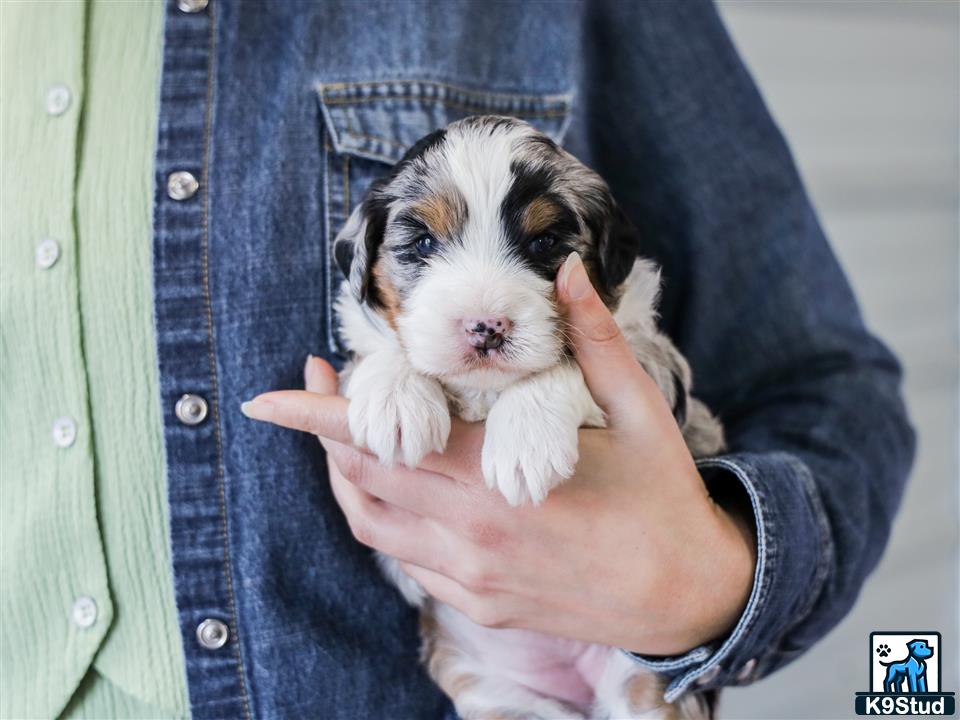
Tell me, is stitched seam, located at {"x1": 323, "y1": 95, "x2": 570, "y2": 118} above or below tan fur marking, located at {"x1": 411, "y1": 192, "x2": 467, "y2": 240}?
above

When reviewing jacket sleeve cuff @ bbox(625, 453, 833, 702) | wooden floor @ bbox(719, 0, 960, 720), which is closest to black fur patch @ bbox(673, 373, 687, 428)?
jacket sleeve cuff @ bbox(625, 453, 833, 702)

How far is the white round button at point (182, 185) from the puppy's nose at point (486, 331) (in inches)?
24.9

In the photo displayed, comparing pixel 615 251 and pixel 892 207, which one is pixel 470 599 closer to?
pixel 615 251

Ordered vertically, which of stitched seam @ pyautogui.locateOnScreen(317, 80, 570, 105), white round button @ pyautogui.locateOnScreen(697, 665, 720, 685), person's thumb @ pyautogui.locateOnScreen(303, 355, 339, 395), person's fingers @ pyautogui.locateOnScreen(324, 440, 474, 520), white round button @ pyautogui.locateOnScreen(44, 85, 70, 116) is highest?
stitched seam @ pyautogui.locateOnScreen(317, 80, 570, 105)

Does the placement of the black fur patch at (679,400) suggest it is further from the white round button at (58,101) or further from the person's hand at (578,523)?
the white round button at (58,101)

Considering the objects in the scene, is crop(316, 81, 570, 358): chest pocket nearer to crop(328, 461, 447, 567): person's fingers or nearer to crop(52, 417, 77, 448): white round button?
crop(328, 461, 447, 567): person's fingers

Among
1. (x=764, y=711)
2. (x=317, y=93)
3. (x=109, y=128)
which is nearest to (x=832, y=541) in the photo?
(x=317, y=93)

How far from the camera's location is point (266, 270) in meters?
1.72

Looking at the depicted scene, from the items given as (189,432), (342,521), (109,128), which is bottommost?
(342,521)

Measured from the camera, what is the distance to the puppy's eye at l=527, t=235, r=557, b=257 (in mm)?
1605

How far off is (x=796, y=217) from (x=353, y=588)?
136 cm

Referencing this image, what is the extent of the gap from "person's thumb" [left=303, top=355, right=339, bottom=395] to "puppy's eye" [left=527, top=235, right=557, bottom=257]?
455 mm

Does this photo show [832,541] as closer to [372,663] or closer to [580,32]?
[372,663]

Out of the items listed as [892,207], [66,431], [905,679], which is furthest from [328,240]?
[892,207]
